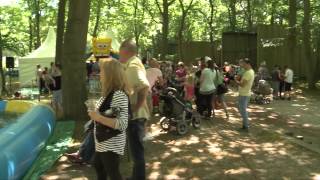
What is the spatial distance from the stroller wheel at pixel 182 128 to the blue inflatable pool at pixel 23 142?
278 centimetres

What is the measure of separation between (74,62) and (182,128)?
3766 mm

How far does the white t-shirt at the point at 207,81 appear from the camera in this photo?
46.0ft

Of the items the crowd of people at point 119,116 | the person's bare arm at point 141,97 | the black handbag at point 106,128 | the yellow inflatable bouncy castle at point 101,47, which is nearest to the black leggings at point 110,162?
the crowd of people at point 119,116

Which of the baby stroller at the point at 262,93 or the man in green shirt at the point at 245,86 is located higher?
the man in green shirt at the point at 245,86

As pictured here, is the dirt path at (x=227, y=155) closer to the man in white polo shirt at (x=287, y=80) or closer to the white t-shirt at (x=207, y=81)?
the white t-shirt at (x=207, y=81)

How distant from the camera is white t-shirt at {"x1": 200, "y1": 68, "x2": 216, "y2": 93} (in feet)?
46.0

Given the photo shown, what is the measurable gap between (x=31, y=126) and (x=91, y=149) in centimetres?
247

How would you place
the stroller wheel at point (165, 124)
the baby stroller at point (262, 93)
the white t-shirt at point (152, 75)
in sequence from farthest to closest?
the baby stroller at point (262, 93) < the stroller wheel at point (165, 124) < the white t-shirt at point (152, 75)

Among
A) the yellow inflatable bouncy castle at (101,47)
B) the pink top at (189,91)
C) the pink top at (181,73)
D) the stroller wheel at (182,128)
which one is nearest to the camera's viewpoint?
the stroller wheel at (182,128)

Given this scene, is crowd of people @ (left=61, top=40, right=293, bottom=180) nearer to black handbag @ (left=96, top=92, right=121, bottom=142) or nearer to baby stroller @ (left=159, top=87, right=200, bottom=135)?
black handbag @ (left=96, top=92, right=121, bottom=142)

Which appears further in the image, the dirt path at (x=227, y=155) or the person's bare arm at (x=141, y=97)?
the dirt path at (x=227, y=155)

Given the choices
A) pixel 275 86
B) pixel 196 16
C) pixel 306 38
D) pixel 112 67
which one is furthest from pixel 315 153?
pixel 196 16

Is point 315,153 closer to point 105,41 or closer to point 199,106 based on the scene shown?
point 199,106

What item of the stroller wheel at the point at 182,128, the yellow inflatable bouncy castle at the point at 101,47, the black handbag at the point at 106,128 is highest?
the yellow inflatable bouncy castle at the point at 101,47
